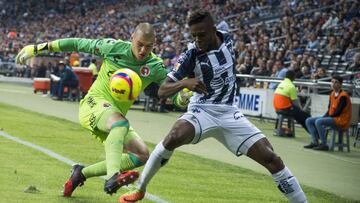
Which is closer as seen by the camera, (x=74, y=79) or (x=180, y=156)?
(x=180, y=156)

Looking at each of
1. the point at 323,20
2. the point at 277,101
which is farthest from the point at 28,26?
the point at 277,101

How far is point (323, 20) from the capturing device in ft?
93.9

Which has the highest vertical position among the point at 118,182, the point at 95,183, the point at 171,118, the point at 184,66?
the point at 184,66

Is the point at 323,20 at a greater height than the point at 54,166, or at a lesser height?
greater

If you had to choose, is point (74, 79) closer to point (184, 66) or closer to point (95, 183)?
point (95, 183)

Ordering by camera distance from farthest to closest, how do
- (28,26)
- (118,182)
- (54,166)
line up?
(28,26) → (54,166) → (118,182)

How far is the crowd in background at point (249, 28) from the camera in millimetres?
25328

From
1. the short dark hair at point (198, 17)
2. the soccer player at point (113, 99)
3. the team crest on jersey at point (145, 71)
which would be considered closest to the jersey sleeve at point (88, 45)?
the soccer player at point (113, 99)

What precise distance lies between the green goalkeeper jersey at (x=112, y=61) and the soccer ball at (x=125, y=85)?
332mm

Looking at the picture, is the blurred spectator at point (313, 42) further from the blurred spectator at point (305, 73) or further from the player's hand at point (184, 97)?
the player's hand at point (184, 97)

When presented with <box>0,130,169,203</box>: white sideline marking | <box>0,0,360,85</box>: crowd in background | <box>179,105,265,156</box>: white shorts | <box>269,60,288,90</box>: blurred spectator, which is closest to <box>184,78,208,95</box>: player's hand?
<box>179,105,265,156</box>: white shorts

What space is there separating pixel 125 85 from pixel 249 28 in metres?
25.5

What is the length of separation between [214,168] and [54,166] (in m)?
2.77

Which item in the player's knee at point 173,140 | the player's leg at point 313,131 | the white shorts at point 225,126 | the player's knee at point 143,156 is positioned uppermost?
the white shorts at point 225,126
